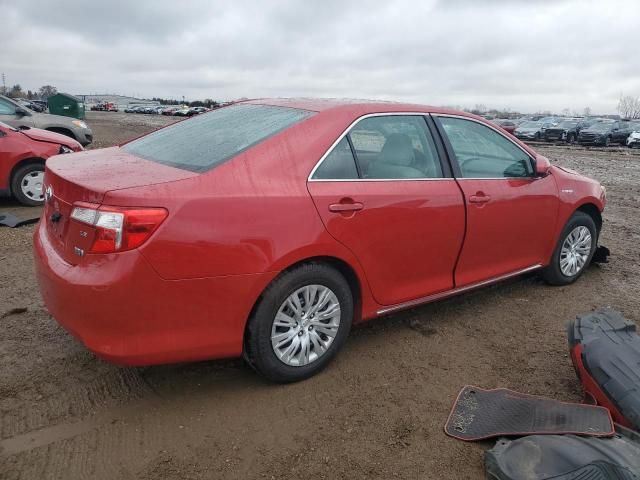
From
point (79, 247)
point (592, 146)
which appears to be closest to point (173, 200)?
point (79, 247)

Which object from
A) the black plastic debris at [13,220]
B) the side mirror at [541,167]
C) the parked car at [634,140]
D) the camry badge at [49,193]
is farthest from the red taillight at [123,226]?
the parked car at [634,140]

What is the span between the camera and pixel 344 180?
309 cm

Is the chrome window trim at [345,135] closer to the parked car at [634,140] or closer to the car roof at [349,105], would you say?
the car roof at [349,105]

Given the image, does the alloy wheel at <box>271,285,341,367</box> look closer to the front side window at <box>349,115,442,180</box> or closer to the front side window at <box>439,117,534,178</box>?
the front side window at <box>349,115,442,180</box>

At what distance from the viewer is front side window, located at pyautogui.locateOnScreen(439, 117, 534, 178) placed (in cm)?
381

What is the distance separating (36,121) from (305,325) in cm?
1027

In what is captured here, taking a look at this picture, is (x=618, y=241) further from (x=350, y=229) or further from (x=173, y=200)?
(x=173, y=200)

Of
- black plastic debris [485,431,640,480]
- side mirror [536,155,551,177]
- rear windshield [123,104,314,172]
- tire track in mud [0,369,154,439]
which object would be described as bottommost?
tire track in mud [0,369,154,439]

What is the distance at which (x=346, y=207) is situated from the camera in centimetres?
303

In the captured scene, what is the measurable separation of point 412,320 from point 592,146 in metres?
29.4

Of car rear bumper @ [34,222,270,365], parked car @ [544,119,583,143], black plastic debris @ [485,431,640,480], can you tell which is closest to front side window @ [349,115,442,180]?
car rear bumper @ [34,222,270,365]

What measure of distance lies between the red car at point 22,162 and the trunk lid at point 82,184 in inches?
183

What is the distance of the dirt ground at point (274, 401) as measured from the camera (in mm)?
2467

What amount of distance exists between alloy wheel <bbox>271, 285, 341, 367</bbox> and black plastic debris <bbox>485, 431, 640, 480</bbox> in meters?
1.08
